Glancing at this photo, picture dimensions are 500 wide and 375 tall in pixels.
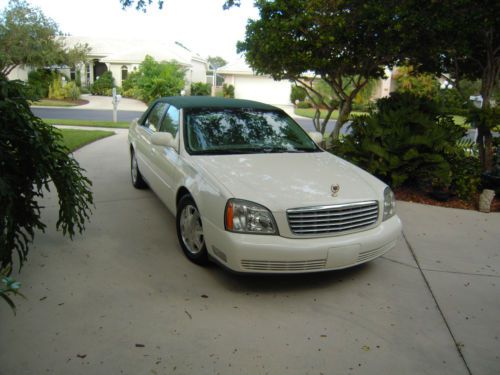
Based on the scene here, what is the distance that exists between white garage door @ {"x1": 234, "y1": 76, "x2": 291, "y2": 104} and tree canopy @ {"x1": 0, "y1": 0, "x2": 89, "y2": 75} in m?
12.4

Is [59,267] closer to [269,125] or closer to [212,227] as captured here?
[212,227]

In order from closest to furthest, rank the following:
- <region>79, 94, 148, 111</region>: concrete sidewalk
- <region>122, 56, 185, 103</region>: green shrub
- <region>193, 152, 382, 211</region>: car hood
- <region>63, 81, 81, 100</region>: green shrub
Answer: <region>193, 152, 382, 211</region>: car hood → <region>79, 94, 148, 111</region>: concrete sidewalk → <region>122, 56, 185, 103</region>: green shrub → <region>63, 81, 81, 100</region>: green shrub

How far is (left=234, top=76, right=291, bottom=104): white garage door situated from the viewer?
34.0 meters

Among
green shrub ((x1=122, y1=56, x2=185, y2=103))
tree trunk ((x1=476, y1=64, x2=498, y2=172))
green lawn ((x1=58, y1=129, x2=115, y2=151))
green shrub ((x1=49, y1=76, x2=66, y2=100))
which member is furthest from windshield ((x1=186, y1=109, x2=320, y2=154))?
green shrub ((x1=49, y1=76, x2=66, y2=100))

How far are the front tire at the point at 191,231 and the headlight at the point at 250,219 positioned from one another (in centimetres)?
58

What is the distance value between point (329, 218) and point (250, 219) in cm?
63

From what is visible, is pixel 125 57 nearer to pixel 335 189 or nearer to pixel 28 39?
pixel 28 39

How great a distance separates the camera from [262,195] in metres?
3.58

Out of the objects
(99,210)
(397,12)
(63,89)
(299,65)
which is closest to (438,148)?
(397,12)

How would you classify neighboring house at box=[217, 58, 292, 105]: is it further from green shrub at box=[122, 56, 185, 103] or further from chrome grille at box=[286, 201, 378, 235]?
chrome grille at box=[286, 201, 378, 235]

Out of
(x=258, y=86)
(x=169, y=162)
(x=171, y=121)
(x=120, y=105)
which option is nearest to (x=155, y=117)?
(x=171, y=121)

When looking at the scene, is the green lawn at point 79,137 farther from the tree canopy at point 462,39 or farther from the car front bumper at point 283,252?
the car front bumper at point 283,252

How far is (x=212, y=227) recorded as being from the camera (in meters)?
3.69

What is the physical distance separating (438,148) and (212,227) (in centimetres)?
435
